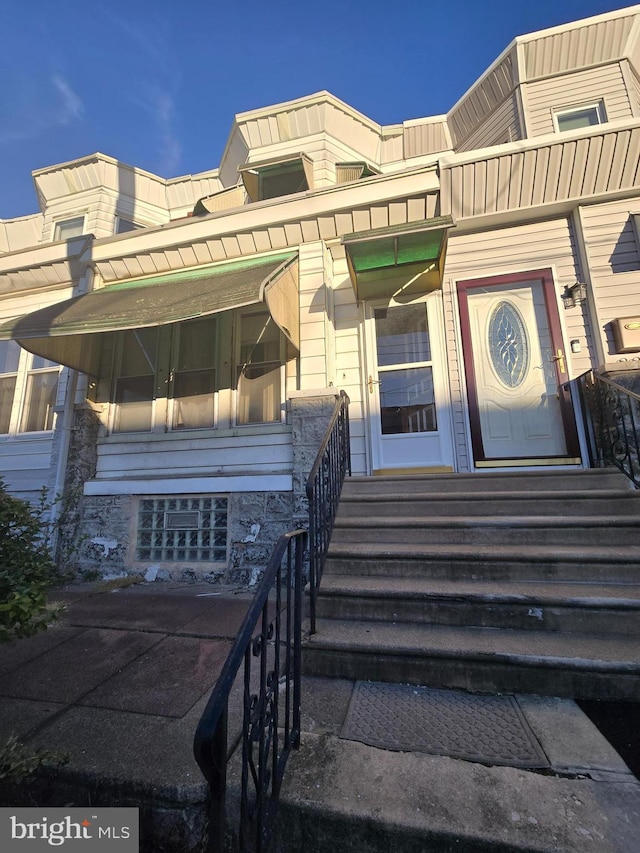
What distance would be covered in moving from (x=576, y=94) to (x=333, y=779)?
32.2 ft

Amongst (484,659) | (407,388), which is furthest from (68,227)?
(484,659)

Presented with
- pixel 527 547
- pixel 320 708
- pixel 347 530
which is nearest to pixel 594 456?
pixel 527 547

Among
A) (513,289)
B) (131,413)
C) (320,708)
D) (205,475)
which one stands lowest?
(320,708)

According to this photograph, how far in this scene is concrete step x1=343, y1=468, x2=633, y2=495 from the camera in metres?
3.32

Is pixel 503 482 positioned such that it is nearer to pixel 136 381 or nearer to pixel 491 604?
pixel 491 604

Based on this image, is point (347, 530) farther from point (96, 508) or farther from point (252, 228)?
point (252, 228)

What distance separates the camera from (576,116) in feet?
21.6

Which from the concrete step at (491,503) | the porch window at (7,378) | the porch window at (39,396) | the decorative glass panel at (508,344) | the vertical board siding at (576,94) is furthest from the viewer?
the vertical board siding at (576,94)

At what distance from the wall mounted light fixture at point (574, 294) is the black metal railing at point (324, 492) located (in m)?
2.84

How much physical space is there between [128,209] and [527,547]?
10.2 metres

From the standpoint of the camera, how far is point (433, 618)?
2.34 m

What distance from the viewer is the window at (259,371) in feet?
15.6

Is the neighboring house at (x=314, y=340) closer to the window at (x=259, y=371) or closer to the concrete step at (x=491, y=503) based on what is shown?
the window at (x=259, y=371)

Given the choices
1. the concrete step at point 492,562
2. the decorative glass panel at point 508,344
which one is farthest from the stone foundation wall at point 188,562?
the decorative glass panel at point 508,344
